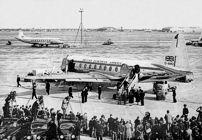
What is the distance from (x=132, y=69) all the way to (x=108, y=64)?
12.5 feet

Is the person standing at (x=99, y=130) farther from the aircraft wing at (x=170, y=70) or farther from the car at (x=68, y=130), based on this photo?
the aircraft wing at (x=170, y=70)

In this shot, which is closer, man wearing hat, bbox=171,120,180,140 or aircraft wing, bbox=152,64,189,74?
man wearing hat, bbox=171,120,180,140

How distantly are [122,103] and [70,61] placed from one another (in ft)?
34.7

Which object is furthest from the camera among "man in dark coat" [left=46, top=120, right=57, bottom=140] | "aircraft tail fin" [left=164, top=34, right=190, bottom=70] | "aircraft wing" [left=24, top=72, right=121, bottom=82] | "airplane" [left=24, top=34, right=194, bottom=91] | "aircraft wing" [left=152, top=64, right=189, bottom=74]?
"aircraft wing" [left=24, top=72, right=121, bottom=82]

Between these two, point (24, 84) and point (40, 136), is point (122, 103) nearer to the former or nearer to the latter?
point (40, 136)

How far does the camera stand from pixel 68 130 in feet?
47.3

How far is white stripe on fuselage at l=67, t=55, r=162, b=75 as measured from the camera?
27156 mm

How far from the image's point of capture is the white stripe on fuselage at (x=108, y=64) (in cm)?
2716

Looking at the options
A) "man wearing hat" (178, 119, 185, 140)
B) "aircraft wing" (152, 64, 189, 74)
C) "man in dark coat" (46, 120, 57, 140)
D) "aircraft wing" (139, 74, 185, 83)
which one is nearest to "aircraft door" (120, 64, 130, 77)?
"aircraft wing" (139, 74, 185, 83)

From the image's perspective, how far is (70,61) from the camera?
31.7 m

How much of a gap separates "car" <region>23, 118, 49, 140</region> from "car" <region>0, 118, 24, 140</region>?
0.50 metres

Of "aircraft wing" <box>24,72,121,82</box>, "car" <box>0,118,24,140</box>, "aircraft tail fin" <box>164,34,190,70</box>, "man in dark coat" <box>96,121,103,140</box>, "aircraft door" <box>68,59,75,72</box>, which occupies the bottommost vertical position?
"man in dark coat" <box>96,121,103,140</box>

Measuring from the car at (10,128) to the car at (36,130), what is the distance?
1.65 feet

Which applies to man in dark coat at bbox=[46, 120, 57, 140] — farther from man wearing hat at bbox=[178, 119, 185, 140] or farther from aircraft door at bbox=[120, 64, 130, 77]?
aircraft door at bbox=[120, 64, 130, 77]
